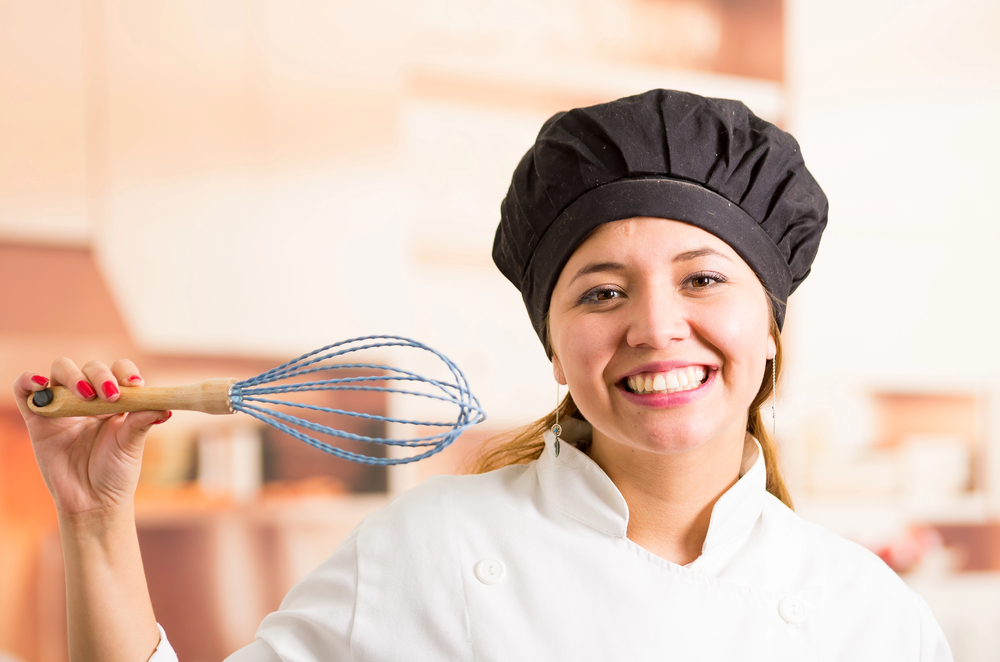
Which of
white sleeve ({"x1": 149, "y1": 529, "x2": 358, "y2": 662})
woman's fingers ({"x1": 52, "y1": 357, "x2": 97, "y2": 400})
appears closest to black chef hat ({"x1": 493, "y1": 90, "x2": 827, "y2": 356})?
white sleeve ({"x1": 149, "y1": 529, "x2": 358, "y2": 662})

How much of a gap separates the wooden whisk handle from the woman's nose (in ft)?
1.56

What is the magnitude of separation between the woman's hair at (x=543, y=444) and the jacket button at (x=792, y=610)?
0.29 meters

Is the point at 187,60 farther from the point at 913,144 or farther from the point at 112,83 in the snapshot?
the point at 913,144

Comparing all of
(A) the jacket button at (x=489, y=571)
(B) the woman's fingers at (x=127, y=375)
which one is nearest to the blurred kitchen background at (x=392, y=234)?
(A) the jacket button at (x=489, y=571)

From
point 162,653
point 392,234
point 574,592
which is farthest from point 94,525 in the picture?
point 392,234

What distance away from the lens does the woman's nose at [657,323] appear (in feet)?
3.32

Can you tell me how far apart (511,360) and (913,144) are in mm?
1731

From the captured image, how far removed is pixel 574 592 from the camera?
111cm

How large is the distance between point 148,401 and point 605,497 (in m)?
0.61

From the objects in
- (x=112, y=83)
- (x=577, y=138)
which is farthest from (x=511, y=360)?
(x=577, y=138)

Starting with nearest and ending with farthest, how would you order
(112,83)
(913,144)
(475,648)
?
(475,648) → (112,83) → (913,144)

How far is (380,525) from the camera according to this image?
1162 millimetres

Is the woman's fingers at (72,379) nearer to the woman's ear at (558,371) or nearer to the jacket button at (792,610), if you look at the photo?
the woman's ear at (558,371)

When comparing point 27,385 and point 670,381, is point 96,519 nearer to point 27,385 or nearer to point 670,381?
point 27,385
